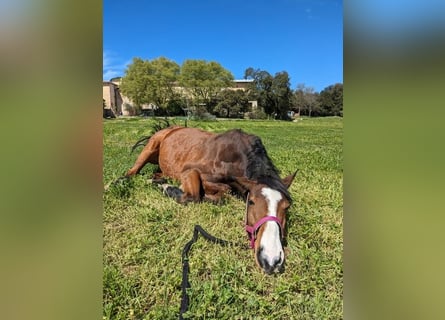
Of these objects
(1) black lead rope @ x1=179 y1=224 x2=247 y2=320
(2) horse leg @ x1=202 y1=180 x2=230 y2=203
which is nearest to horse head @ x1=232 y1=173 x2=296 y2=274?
(1) black lead rope @ x1=179 y1=224 x2=247 y2=320

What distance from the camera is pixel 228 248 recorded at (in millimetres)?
1816

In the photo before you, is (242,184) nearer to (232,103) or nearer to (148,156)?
(232,103)

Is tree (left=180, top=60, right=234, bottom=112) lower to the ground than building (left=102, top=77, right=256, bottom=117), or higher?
higher

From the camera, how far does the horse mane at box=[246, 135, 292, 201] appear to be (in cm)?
198

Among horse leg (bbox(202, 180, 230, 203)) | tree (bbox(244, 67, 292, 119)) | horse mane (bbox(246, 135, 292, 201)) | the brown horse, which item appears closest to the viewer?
tree (bbox(244, 67, 292, 119))

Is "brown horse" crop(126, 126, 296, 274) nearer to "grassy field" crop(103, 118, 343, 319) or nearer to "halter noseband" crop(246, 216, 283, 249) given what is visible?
"halter noseband" crop(246, 216, 283, 249)

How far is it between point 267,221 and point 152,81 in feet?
3.23

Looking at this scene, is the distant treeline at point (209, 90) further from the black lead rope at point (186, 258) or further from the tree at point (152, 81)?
the black lead rope at point (186, 258)

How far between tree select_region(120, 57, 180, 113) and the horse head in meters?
0.76

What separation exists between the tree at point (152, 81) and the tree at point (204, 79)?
6 cm
